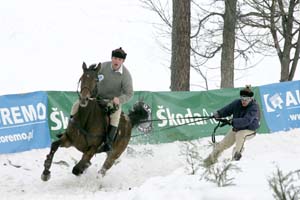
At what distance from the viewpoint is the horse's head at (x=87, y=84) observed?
28.1 feet

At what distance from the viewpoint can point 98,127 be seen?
955 centimetres

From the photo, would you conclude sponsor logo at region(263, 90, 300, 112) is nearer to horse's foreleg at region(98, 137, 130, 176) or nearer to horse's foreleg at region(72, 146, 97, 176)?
horse's foreleg at region(98, 137, 130, 176)

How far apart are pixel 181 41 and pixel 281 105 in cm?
326

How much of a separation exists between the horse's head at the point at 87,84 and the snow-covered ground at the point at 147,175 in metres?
1.41

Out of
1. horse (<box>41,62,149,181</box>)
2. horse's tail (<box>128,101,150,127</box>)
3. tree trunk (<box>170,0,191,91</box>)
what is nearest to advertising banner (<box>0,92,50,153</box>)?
horse's tail (<box>128,101,150,127</box>)

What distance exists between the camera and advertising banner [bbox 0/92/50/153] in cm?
1198

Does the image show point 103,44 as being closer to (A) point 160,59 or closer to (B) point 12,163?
(A) point 160,59

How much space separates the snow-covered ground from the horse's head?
141cm

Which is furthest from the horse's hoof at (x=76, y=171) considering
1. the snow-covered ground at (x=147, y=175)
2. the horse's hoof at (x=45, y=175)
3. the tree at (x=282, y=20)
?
the tree at (x=282, y=20)

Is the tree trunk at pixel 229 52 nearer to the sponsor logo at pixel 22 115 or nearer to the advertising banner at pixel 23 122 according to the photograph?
the advertising banner at pixel 23 122

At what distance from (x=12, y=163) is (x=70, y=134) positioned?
2.59 metres

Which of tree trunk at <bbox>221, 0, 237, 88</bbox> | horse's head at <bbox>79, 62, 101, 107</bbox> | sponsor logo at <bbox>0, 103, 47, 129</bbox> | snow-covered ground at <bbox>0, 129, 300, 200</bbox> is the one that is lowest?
snow-covered ground at <bbox>0, 129, 300, 200</bbox>

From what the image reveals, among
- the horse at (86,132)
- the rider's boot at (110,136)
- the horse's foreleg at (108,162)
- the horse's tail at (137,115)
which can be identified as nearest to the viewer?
the horse at (86,132)

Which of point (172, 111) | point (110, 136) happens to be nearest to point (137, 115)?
point (110, 136)
